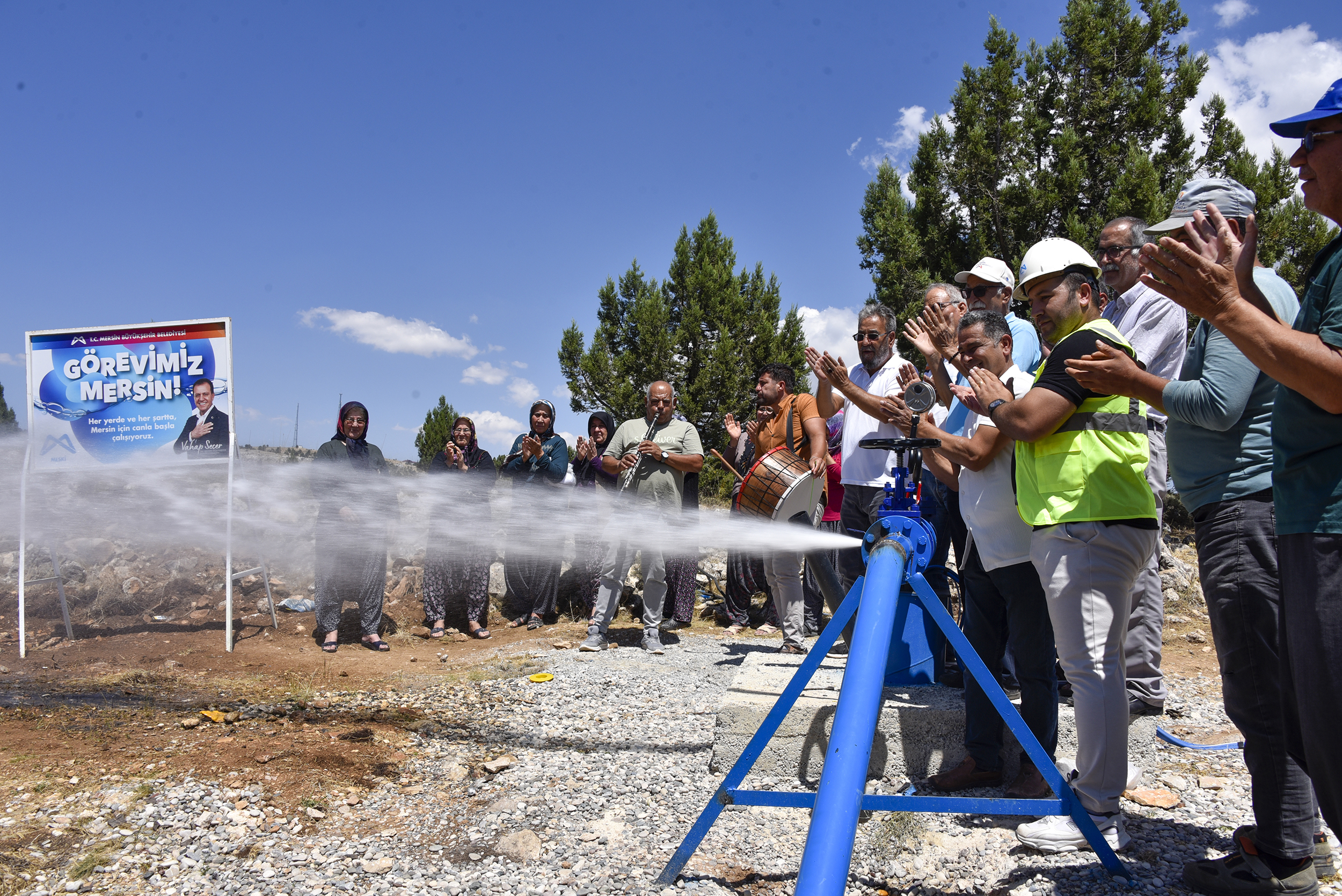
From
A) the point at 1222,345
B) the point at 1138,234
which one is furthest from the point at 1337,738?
the point at 1138,234

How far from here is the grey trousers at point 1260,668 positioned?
2.62 meters

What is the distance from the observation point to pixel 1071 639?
2994mm

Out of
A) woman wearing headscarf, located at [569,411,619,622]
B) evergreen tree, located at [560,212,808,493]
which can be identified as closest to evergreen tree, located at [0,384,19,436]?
woman wearing headscarf, located at [569,411,619,622]

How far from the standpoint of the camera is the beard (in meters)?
5.66

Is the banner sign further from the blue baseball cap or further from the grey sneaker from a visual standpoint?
the blue baseball cap

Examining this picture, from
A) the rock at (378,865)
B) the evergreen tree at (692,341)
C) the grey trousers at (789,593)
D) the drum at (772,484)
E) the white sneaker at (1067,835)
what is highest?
the evergreen tree at (692,341)

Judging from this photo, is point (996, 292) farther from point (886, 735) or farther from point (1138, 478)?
point (886, 735)

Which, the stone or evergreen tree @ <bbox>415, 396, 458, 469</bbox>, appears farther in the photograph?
evergreen tree @ <bbox>415, 396, 458, 469</bbox>

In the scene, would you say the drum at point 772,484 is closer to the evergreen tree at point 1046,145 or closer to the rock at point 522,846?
the rock at point 522,846

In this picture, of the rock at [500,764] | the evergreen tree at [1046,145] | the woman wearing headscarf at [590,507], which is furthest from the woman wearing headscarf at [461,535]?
the evergreen tree at [1046,145]

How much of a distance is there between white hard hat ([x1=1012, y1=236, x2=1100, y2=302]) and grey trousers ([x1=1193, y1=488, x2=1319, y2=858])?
1.22 m

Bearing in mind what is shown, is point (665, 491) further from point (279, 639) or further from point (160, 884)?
point (160, 884)

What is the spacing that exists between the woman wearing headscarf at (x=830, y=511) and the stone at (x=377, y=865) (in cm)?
415

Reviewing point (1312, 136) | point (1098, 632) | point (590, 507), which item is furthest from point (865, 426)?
point (590, 507)
